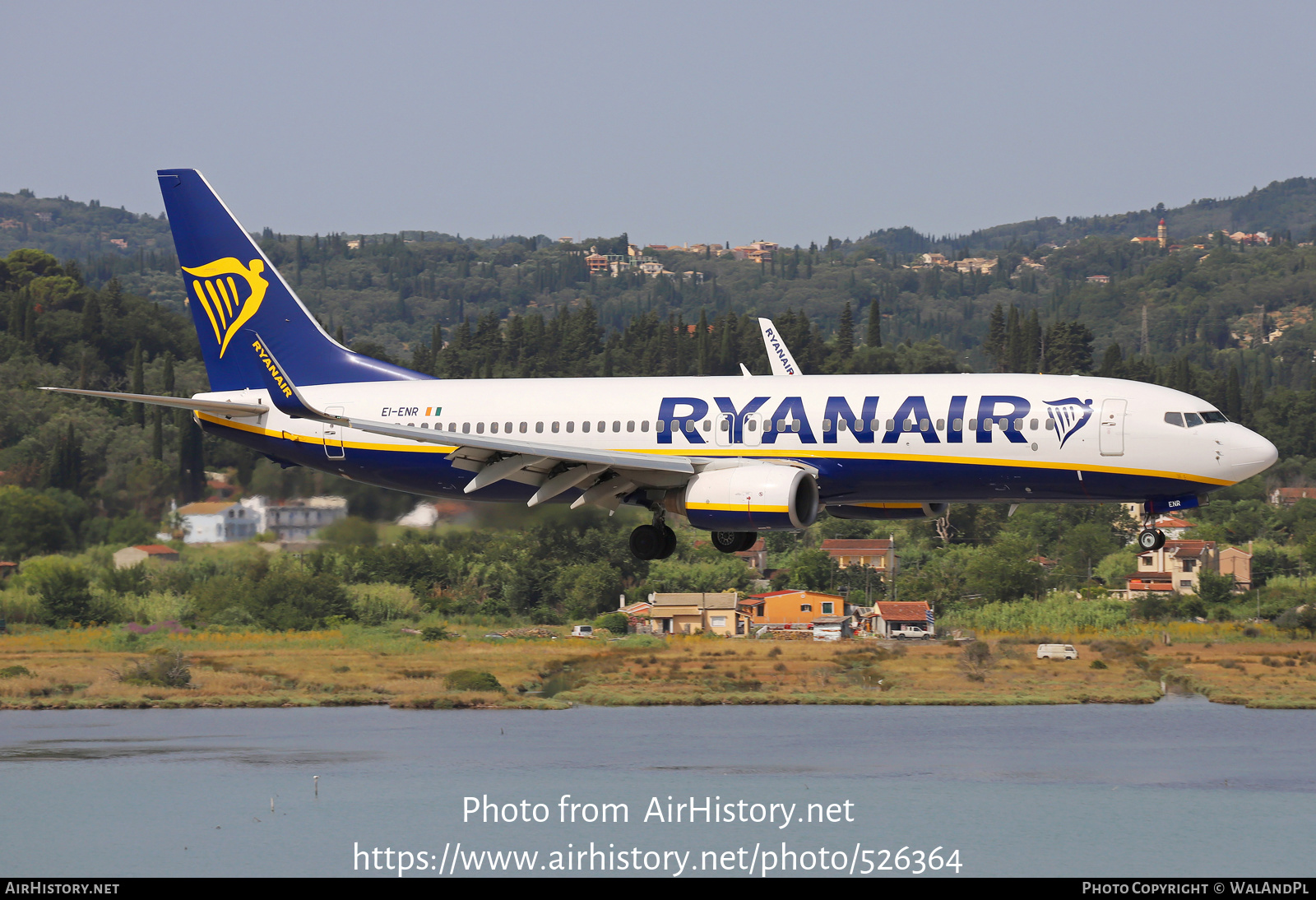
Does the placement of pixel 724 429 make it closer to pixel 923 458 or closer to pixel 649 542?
pixel 649 542

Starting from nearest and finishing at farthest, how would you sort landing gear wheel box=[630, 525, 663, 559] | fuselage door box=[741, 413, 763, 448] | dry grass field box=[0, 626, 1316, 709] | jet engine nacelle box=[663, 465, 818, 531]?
jet engine nacelle box=[663, 465, 818, 531] → fuselage door box=[741, 413, 763, 448] → landing gear wheel box=[630, 525, 663, 559] → dry grass field box=[0, 626, 1316, 709]

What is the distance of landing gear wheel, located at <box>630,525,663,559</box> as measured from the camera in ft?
166

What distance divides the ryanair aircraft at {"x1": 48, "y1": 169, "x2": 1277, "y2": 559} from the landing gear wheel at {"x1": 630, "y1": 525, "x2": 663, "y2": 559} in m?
0.06

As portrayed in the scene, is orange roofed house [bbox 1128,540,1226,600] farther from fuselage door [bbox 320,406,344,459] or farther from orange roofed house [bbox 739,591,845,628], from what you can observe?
fuselage door [bbox 320,406,344,459]

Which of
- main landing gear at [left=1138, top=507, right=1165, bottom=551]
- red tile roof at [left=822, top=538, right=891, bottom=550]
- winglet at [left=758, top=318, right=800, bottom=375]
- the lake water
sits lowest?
the lake water

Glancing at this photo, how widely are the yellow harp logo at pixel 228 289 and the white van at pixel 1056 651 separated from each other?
88376 millimetres

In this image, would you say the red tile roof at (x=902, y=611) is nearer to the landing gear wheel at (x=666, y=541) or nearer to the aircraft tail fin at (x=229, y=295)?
the aircraft tail fin at (x=229, y=295)

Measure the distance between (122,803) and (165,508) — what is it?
17106 mm

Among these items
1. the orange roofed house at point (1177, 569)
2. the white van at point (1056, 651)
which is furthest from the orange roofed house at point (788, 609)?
the orange roofed house at point (1177, 569)

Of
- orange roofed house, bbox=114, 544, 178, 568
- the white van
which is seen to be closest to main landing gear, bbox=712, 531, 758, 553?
orange roofed house, bbox=114, 544, 178, 568

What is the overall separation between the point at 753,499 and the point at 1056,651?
92.7m

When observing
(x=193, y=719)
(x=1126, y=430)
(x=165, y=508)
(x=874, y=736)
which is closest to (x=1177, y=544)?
(x=874, y=736)

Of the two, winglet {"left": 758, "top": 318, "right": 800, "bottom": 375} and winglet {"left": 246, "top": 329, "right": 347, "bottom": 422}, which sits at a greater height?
winglet {"left": 758, "top": 318, "right": 800, "bottom": 375}

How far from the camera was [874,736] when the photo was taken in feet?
366
